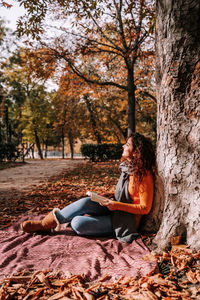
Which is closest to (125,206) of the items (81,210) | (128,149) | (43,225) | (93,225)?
(93,225)

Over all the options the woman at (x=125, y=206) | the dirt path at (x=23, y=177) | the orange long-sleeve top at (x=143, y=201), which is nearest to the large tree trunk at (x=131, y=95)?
the dirt path at (x=23, y=177)

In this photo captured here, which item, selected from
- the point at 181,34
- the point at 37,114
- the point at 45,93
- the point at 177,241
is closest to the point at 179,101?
the point at 181,34

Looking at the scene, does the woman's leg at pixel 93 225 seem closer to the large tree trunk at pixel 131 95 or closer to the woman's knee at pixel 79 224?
the woman's knee at pixel 79 224

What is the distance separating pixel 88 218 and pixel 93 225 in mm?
111

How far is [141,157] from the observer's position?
2.71 meters

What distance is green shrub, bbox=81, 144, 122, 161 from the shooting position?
54.1 ft

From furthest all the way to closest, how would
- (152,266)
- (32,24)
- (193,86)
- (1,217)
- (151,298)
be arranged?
1. (32,24)
2. (1,217)
3. (193,86)
4. (152,266)
5. (151,298)

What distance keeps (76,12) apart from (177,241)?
7.34 m

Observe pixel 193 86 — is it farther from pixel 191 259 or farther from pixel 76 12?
pixel 76 12

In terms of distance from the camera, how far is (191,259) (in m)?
2.22

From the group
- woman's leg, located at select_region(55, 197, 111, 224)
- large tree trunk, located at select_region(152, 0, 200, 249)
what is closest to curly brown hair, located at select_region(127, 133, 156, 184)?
large tree trunk, located at select_region(152, 0, 200, 249)

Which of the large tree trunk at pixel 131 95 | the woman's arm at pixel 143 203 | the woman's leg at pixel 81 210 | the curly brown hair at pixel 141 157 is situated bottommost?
the woman's leg at pixel 81 210

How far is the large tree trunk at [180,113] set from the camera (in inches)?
93.7

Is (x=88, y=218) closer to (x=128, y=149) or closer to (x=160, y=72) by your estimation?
(x=128, y=149)
